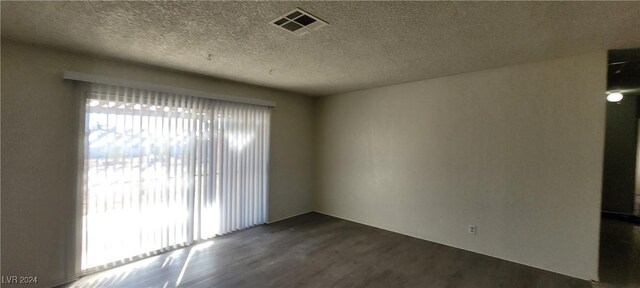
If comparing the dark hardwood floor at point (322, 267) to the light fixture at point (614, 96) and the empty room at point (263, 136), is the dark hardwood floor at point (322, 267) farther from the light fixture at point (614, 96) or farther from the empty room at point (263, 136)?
the light fixture at point (614, 96)

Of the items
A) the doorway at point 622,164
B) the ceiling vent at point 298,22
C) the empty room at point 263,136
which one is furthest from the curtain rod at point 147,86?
the doorway at point 622,164

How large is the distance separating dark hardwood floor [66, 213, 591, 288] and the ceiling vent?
7.79 ft

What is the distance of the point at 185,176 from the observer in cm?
347

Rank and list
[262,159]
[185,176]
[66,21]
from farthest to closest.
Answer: [262,159] → [185,176] → [66,21]

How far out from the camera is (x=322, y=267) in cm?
292

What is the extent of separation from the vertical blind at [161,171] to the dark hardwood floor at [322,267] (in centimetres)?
27

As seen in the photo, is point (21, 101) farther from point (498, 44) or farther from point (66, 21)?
point (498, 44)

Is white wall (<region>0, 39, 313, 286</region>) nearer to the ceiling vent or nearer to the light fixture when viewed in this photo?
the ceiling vent

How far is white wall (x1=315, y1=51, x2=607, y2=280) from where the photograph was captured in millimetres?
2697

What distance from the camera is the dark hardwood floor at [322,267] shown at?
2.61m

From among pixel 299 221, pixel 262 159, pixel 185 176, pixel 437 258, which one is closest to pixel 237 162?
pixel 262 159

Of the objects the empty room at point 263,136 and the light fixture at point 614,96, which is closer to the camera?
the empty room at point 263,136

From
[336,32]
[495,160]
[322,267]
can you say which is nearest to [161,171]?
[322,267]

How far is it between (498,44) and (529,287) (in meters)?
2.38
